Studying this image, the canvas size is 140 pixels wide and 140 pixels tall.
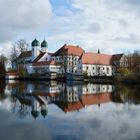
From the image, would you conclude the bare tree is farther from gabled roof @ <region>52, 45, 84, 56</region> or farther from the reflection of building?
the reflection of building

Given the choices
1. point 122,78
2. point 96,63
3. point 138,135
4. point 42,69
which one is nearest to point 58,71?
point 42,69

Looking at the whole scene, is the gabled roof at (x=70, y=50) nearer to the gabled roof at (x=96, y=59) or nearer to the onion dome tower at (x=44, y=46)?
the gabled roof at (x=96, y=59)

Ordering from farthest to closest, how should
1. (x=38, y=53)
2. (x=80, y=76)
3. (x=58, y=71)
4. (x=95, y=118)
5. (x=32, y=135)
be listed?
(x=38, y=53) → (x=58, y=71) → (x=80, y=76) → (x=95, y=118) → (x=32, y=135)

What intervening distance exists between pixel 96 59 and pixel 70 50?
792 cm

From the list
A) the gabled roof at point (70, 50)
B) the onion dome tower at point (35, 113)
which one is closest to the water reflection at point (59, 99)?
the onion dome tower at point (35, 113)

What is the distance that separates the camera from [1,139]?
11875 mm

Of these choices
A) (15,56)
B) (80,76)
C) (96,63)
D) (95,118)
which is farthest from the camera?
(96,63)

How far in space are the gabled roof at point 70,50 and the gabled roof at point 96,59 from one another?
3503 millimetres

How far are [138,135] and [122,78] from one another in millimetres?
43192

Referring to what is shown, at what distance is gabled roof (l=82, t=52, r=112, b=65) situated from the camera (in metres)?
92.1

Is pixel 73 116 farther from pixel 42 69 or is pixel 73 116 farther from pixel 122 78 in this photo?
pixel 42 69

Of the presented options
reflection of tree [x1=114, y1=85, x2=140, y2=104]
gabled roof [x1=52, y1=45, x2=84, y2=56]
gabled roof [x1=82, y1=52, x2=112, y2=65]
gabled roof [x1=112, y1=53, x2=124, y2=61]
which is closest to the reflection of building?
reflection of tree [x1=114, y1=85, x2=140, y2=104]

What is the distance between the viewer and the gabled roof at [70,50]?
9329 cm

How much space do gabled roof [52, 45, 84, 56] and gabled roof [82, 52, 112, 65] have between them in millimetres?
3503
